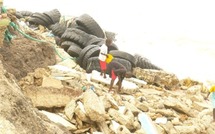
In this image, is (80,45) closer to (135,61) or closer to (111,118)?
(135,61)

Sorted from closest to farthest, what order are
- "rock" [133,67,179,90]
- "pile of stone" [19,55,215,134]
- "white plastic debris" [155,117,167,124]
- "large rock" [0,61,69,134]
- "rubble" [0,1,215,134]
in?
"large rock" [0,61,69,134]
"rubble" [0,1,215,134]
"pile of stone" [19,55,215,134]
"white plastic debris" [155,117,167,124]
"rock" [133,67,179,90]

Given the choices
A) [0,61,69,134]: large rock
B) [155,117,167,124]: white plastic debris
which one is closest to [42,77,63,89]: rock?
[155,117,167,124]: white plastic debris

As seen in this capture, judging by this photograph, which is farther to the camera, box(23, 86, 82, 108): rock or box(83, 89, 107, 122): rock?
box(23, 86, 82, 108): rock

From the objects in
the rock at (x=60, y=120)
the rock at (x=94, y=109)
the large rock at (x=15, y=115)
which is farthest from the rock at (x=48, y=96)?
the large rock at (x=15, y=115)

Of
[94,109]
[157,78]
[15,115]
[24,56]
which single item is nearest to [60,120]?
[94,109]

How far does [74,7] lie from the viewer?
32594 millimetres

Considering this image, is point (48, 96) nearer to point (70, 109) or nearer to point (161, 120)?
point (70, 109)

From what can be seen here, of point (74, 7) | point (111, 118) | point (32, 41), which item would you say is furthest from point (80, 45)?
point (74, 7)

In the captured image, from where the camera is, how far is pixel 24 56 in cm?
614

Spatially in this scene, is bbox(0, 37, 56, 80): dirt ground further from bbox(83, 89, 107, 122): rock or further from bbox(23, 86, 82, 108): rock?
bbox(83, 89, 107, 122): rock

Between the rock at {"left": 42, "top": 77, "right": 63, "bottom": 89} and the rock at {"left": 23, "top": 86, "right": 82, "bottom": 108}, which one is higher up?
the rock at {"left": 42, "top": 77, "right": 63, "bottom": 89}

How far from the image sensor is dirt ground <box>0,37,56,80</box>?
5371mm

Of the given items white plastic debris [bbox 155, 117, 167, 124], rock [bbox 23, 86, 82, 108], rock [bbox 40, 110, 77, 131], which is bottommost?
white plastic debris [bbox 155, 117, 167, 124]

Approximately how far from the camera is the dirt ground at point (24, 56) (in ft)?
17.6
